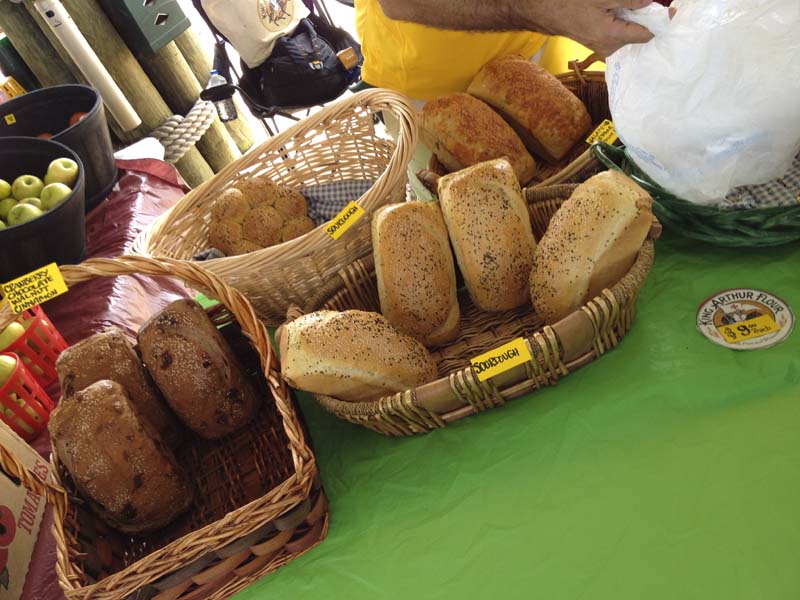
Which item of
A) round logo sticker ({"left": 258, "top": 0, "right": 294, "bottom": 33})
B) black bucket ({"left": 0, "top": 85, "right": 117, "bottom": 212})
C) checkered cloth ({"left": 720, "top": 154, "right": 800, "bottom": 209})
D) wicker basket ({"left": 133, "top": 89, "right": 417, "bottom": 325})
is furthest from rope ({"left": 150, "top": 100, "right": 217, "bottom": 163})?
checkered cloth ({"left": 720, "top": 154, "right": 800, "bottom": 209})

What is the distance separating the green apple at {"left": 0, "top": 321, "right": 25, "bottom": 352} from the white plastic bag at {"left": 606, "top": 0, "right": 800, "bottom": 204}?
130 centimetres

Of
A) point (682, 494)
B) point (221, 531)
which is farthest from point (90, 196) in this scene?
point (682, 494)

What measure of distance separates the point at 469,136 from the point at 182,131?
1.88 m

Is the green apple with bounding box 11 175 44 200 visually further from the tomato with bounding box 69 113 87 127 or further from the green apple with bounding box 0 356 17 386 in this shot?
the green apple with bounding box 0 356 17 386

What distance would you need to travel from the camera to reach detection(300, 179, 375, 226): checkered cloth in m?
1.52

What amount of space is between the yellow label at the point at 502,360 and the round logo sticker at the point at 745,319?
0.98 ft

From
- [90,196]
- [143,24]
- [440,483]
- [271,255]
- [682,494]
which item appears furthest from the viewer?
[143,24]

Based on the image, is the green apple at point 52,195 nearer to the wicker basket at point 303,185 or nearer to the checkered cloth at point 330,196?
the wicker basket at point 303,185

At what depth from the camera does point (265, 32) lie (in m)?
2.64

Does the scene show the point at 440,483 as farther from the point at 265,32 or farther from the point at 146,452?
the point at 265,32

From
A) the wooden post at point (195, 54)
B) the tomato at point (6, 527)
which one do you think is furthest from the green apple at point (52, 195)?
the wooden post at point (195, 54)

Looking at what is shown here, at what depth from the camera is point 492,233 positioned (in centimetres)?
106

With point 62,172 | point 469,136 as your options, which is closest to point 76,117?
point 62,172

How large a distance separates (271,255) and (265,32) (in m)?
1.94
